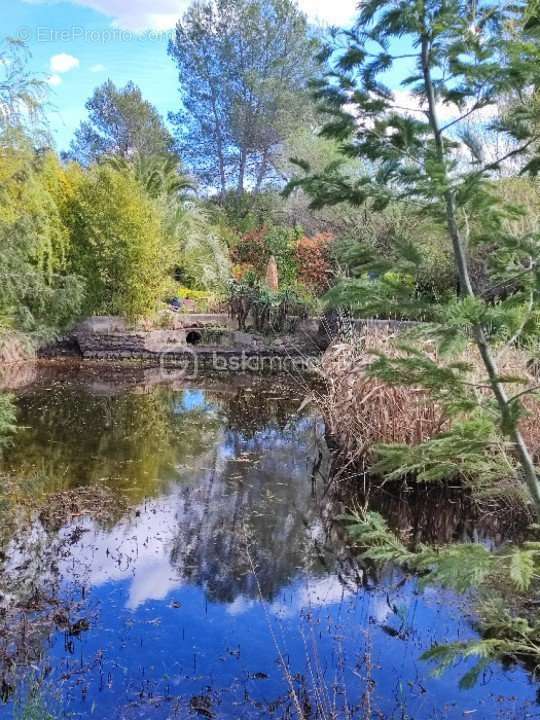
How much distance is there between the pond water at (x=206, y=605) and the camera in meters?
2.70

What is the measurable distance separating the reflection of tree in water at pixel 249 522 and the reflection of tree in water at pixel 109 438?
48 centimetres

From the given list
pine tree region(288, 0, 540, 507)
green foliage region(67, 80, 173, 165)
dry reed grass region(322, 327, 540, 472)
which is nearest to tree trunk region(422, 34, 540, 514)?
pine tree region(288, 0, 540, 507)

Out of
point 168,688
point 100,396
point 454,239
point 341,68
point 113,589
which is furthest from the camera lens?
point 100,396

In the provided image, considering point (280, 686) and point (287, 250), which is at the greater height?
point (287, 250)

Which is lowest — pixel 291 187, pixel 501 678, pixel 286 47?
pixel 501 678

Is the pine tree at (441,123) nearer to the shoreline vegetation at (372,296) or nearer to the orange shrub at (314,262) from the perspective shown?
the shoreline vegetation at (372,296)

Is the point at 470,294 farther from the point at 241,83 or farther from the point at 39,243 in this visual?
the point at 241,83

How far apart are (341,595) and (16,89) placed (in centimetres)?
655

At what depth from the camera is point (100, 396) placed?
346 inches

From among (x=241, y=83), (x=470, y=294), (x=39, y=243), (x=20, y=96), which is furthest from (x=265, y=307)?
(x=241, y=83)

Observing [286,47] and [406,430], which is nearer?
[406,430]

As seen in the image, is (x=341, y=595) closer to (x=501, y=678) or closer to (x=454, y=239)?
(x=501, y=678)

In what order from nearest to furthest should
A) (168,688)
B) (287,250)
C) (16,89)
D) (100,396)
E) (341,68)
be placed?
(341,68)
(168,688)
(16,89)
(100,396)
(287,250)

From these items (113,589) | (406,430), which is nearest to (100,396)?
(406,430)
